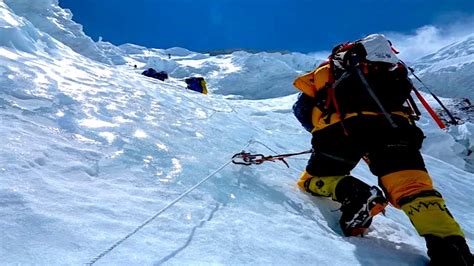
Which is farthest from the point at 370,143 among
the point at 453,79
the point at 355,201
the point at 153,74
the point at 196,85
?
the point at 453,79

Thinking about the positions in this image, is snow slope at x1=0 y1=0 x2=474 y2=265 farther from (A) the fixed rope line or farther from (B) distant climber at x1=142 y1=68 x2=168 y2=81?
(B) distant climber at x1=142 y1=68 x2=168 y2=81

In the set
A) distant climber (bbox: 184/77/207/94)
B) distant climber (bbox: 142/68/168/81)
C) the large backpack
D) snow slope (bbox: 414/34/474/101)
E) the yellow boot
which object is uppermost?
snow slope (bbox: 414/34/474/101)

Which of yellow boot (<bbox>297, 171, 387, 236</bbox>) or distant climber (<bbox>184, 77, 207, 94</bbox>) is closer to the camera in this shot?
yellow boot (<bbox>297, 171, 387, 236</bbox>)

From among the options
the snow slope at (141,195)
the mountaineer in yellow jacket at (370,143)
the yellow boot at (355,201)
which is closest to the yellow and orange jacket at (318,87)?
the mountaineer in yellow jacket at (370,143)

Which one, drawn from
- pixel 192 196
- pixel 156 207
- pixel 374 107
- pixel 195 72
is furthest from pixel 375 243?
pixel 195 72

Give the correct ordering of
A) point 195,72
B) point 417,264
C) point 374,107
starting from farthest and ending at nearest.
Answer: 1. point 195,72
2. point 374,107
3. point 417,264

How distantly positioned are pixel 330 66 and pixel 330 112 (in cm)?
29

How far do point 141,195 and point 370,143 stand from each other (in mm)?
→ 1151

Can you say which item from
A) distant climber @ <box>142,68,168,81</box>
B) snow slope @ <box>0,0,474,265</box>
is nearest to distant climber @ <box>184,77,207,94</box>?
distant climber @ <box>142,68,168,81</box>

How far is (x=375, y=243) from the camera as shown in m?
2.09

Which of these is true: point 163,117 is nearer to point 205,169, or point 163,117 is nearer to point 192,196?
point 205,169

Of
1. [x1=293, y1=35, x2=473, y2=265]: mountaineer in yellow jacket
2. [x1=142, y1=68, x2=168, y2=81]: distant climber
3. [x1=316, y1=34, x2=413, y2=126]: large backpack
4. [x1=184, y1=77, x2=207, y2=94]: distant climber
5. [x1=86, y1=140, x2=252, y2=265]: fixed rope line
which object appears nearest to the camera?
[x1=86, y1=140, x2=252, y2=265]: fixed rope line

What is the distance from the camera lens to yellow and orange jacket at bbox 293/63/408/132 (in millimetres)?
2471

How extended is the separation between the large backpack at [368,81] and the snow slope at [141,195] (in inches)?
25.6
